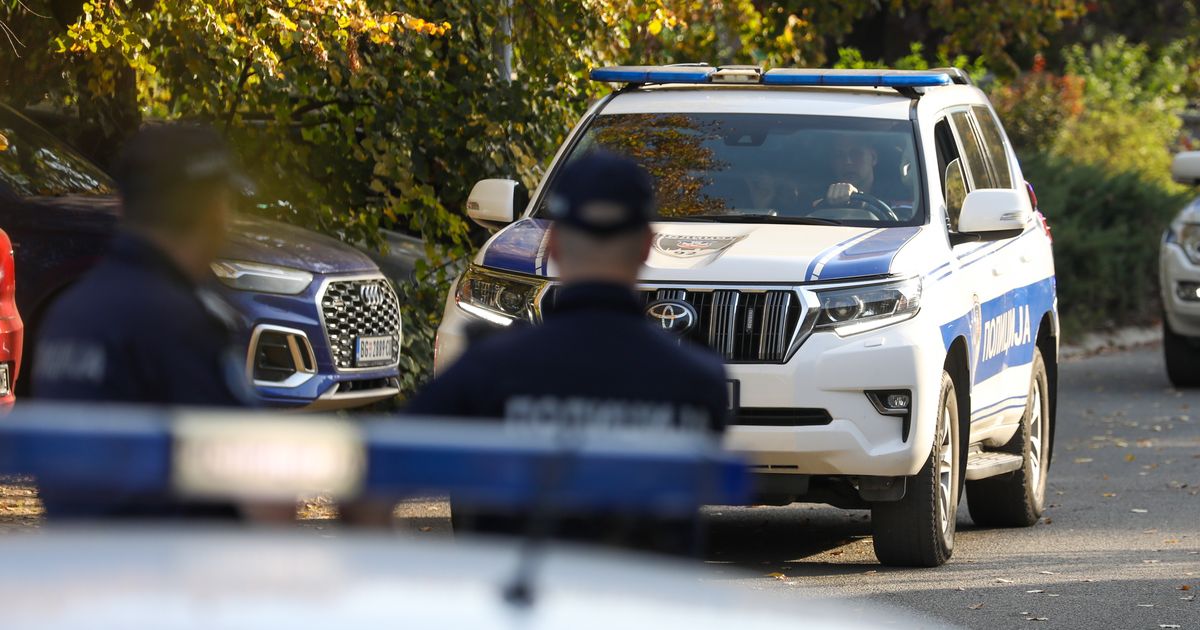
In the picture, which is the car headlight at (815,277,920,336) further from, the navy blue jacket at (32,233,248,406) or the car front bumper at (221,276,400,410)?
the navy blue jacket at (32,233,248,406)

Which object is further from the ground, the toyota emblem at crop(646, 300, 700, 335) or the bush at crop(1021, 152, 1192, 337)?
the toyota emblem at crop(646, 300, 700, 335)

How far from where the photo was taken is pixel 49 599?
1930 millimetres

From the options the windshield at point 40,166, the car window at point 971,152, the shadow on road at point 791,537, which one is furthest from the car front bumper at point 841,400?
the windshield at point 40,166

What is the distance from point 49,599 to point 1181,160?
1313cm

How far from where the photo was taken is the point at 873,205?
27.5ft

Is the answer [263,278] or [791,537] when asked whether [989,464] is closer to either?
[791,537]

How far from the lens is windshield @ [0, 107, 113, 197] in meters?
10.1

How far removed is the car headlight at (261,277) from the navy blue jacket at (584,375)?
23.4 ft

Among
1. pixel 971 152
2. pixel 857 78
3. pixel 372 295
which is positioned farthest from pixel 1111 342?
pixel 857 78

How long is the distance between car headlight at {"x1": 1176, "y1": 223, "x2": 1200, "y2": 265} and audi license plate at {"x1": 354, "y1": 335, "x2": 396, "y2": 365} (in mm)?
7362

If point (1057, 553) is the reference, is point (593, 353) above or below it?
above

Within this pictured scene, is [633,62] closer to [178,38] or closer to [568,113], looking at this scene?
[568,113]

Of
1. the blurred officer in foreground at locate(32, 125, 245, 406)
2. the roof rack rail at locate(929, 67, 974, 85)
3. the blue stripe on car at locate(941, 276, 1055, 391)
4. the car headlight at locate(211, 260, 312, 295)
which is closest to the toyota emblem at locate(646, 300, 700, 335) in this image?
the blue stripe on car at locate(941, 276, 1055, 391)

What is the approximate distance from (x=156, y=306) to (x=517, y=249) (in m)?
5.10
